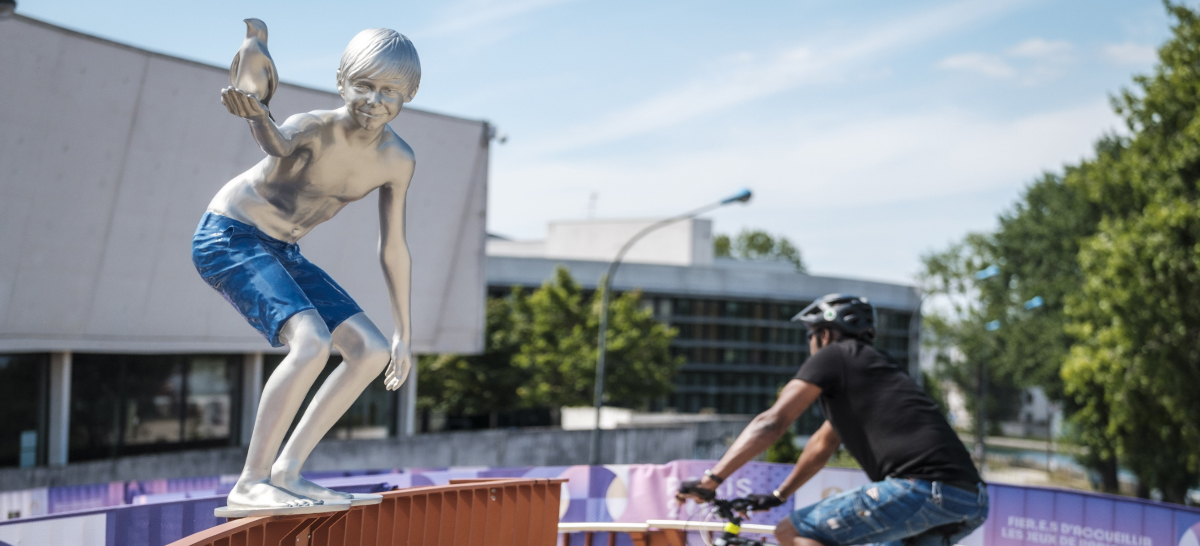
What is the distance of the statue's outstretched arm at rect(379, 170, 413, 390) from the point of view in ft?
15.4

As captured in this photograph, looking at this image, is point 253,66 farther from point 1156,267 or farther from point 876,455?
point 1156,267

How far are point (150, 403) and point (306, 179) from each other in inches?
866

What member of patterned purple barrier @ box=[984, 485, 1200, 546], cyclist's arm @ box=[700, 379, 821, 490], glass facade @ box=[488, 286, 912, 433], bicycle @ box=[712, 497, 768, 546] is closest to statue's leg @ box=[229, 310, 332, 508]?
cyclist's arm @ box=[700, 379, 821, 490]

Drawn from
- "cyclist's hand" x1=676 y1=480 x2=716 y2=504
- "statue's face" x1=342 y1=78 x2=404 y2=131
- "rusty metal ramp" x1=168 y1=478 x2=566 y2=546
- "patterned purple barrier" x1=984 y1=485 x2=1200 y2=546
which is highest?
"statue's face" x1=342 y1=78 x2=404 y2=131

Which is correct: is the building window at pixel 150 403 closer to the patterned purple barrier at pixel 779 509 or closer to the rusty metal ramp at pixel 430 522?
the patterned purple barrier at pixel 779 509

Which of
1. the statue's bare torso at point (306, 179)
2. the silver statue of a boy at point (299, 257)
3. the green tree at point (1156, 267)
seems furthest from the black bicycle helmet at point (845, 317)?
the green tree at point (1156, 267)

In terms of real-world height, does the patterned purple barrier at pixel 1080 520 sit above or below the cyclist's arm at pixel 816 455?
below

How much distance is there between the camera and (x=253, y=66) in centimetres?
395

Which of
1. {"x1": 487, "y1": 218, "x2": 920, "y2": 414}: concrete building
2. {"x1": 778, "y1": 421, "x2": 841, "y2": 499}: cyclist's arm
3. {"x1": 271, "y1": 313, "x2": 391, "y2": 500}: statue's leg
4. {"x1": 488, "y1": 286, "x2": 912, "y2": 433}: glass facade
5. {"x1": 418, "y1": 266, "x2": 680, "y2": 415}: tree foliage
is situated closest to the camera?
{"x1": 271, "y1": 313, "x2": 391, "y2": 500}: statue's leg

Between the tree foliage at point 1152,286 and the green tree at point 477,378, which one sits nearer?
the tree foliage at point 1152,286

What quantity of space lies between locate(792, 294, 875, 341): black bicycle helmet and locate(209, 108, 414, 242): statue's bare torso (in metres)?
2.07

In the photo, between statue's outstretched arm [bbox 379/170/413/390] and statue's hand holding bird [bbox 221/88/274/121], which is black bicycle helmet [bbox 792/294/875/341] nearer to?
statue's outstretched arm [bbox 379/170/413/390]

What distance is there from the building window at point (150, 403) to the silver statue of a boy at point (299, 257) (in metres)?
20.5

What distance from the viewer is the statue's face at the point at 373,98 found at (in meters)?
4.27
